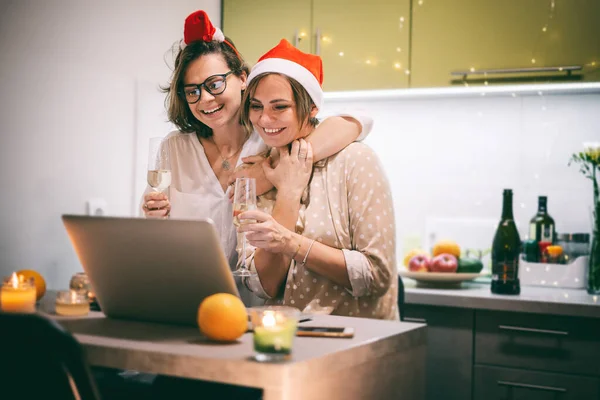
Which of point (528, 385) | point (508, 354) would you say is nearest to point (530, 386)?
point (528, 385)

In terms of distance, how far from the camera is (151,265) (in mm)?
1231

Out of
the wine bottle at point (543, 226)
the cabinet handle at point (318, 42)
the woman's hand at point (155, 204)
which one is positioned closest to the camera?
the woman's hand at point (155, 204)

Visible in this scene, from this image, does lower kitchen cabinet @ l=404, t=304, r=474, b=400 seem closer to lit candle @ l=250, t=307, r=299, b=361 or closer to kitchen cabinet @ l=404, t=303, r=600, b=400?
kitchen cabinet @ l=404, t=303, r=600, b=400

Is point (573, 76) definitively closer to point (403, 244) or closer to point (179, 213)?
point (403, 244)

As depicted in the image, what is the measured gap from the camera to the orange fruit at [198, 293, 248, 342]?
1.10 m

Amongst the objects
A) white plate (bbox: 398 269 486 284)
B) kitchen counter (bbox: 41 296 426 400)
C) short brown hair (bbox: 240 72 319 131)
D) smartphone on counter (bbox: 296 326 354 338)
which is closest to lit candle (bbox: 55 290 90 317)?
kitchen counter (bbox: 41 296 426 400)

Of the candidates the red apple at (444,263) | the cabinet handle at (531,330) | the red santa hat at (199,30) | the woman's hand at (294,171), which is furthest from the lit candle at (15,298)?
the red apple at (444,263)

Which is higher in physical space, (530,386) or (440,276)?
(440,276)

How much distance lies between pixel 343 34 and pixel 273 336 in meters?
2.25

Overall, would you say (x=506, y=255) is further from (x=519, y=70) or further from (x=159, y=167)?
(x=159, y=167)

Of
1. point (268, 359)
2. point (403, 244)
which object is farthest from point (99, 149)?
point (268, 359)

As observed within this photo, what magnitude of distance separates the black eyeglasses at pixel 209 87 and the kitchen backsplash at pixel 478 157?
145cm

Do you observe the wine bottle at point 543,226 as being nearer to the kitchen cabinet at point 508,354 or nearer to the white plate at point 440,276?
the white plate at point 440,276

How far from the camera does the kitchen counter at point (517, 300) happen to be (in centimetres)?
230
